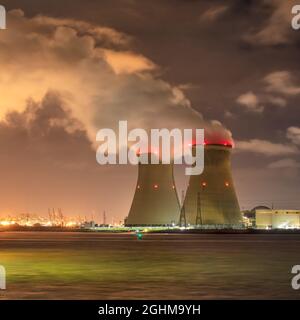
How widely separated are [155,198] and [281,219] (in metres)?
32.0

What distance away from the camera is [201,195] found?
237 ft

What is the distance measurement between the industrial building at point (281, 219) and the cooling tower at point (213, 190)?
94.4 ft

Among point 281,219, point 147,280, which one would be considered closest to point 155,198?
point 281,219

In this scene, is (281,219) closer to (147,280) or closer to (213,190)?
(213,190)

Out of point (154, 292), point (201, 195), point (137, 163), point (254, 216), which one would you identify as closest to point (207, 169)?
point (201, 195)

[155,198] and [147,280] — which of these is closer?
[147,280]

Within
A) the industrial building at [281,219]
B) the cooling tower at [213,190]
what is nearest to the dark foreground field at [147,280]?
the cooling tower at [213,190]

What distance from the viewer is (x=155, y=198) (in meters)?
80.1

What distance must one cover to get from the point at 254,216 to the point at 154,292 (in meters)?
105

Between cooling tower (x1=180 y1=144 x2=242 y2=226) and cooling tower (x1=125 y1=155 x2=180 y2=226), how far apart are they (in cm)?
507

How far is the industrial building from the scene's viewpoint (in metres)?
104
